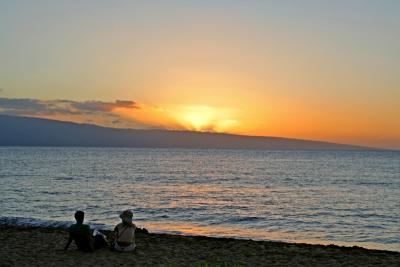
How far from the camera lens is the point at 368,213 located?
99.0 ft

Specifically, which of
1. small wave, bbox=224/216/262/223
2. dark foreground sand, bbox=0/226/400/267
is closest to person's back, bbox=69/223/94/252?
dark foreground sand, bbox=0/226/400/267

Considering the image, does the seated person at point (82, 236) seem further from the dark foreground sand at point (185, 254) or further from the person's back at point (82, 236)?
the dark foreground sand at point (185, 254)

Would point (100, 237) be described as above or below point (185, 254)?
above

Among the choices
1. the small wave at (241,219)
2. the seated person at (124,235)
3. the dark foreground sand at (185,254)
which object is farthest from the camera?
the small wave at (241,219)

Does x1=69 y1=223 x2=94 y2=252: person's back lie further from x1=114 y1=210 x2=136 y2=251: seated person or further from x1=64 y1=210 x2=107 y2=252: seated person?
x1=114 y1=210 x2=136 y2=251: seated person

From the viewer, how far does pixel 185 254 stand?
13.8 metres

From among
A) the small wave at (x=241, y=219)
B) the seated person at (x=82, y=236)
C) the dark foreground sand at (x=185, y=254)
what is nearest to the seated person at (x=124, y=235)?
the dark foreground sand at (x=185, y=254)

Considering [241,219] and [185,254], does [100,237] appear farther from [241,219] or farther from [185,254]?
[241,219]

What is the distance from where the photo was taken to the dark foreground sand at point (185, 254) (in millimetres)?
12297

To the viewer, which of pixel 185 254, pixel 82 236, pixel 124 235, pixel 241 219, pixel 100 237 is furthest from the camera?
pixel 241 219

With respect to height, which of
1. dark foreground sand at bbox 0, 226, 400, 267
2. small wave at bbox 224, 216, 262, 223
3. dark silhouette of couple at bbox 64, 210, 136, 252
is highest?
dark silhouette of couple at bbox 64, 210, 136, 252

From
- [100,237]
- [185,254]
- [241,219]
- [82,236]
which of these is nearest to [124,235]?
[100,237]

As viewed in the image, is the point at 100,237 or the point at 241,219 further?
the point at 241,219

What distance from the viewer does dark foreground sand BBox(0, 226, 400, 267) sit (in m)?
12.3
